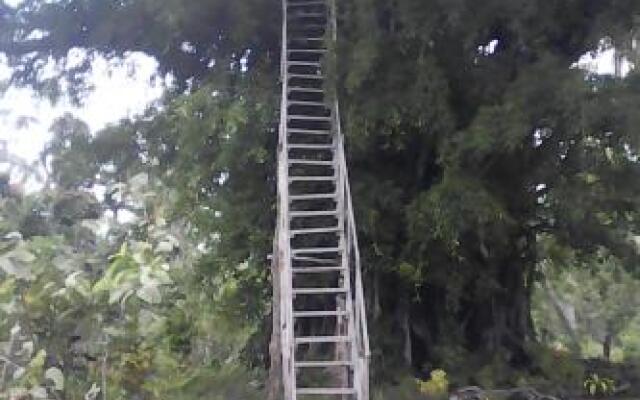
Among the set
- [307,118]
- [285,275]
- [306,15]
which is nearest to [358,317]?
[285,275]

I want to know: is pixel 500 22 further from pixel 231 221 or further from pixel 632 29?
pixel 231 221

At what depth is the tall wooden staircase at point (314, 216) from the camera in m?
8.12

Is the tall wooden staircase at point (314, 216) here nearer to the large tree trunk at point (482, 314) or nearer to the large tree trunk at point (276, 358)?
the large tree trunk at point (276, 358)

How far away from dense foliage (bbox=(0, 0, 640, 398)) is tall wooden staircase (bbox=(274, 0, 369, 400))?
12.4 inches

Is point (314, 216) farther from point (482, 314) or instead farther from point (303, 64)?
point (482, 314)

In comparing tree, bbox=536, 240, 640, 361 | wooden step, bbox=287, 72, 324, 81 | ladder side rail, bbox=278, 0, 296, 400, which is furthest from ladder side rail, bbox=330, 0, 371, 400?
tree, bbox=536, 240, 640, 361

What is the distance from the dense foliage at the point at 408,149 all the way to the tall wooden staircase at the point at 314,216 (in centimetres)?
32

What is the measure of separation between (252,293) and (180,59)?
10.0 feet

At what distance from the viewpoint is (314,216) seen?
9570 millimetres

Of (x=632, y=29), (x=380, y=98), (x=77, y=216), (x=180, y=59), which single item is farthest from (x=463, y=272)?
(x=77, y=216)

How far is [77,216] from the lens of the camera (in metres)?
14.2

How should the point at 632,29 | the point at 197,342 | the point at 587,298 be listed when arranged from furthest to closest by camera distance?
1. the point at 587,298
2. the point at 197,342
3. the point at 632,29

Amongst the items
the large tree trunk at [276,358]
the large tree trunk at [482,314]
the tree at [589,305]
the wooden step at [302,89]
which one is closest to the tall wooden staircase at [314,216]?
the wooden step at [302,89]

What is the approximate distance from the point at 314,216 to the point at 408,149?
1.62 meters
